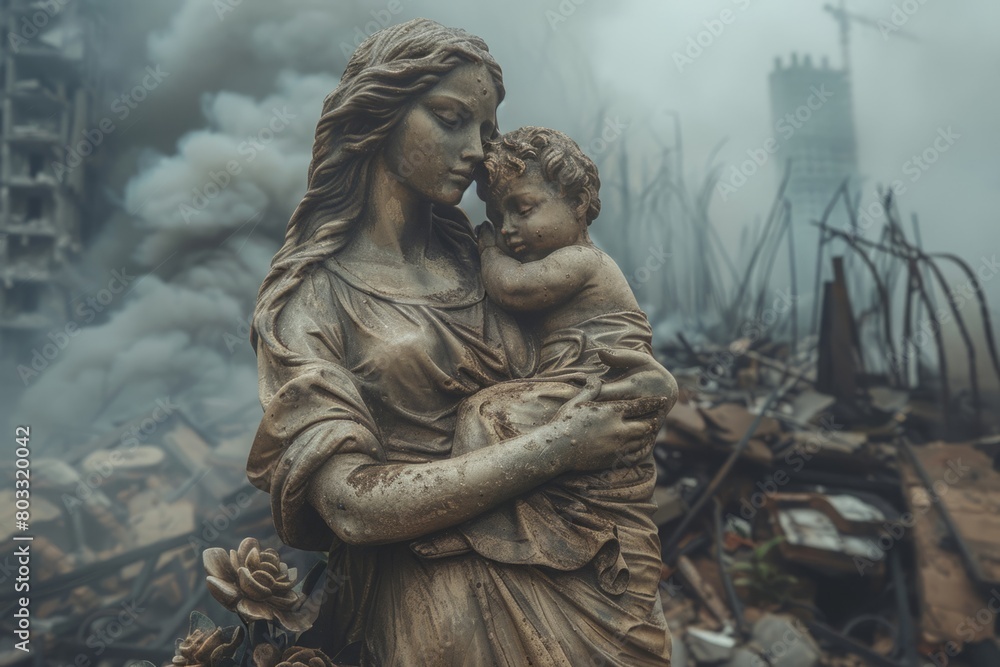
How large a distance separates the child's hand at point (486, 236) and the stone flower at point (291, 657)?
1494 mm

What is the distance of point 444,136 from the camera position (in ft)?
9.00

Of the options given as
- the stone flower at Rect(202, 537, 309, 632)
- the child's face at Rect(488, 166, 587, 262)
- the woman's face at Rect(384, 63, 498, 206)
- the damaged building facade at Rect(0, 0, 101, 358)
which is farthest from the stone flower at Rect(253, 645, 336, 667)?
the damaged building facade at Rect(0, 0, 101, 358)

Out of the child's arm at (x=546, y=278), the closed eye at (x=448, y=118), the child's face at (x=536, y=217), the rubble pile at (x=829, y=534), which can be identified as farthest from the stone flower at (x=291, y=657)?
the rubble pile at (x=829, y=534)

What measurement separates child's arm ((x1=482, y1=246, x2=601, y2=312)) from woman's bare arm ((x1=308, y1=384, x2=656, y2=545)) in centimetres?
53

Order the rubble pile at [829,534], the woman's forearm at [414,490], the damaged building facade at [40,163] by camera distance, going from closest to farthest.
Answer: the woman's forearm at [414,490], the rubble pile at [829,534], the damaged building facade at [40,163]

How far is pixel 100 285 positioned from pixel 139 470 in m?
1.74

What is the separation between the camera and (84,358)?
6871 millimetres

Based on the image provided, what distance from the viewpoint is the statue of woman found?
2.18m

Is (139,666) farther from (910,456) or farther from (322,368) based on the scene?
(910,456)

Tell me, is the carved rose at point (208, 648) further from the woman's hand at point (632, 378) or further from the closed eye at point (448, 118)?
the closed eye at point (448, 118)

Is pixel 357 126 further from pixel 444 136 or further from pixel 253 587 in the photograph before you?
pixel 253 587

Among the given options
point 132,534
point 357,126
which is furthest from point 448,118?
point 132,534

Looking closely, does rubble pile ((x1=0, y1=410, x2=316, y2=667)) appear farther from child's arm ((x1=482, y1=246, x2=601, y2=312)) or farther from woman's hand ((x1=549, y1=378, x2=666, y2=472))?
woman's hand ((x1=549, y1=378, x2=666, y2=472))

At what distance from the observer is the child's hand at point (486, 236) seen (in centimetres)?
288
